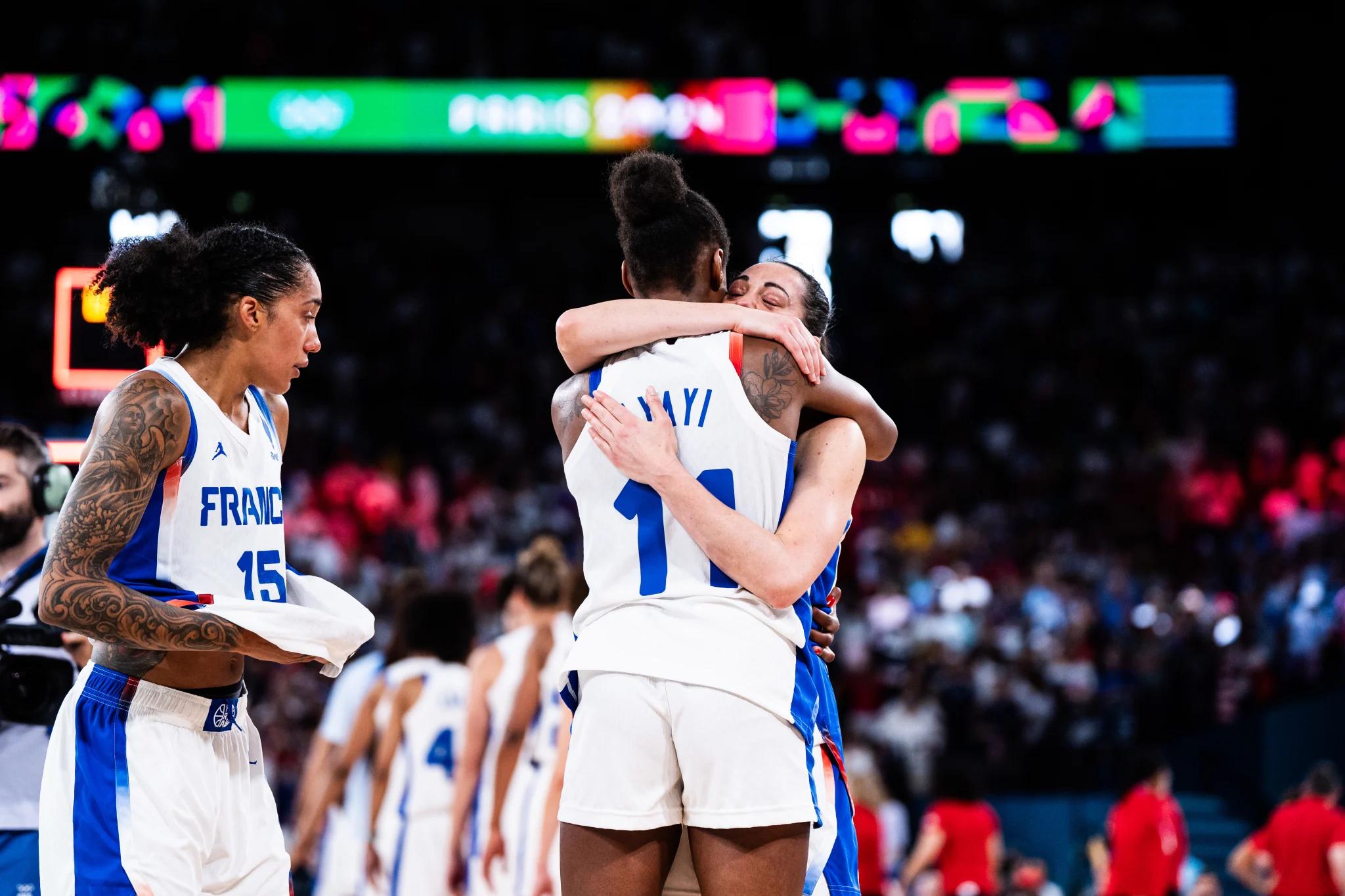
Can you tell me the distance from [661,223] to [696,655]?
3.19 feet

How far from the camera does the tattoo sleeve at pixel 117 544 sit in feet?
10.3

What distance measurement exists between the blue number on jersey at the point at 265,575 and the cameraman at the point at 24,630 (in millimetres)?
1021

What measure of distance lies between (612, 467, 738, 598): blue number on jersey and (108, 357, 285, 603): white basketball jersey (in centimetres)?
87

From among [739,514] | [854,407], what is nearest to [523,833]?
[854,407]

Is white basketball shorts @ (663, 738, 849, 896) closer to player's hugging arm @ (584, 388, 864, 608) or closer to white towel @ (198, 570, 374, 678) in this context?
player's hugging arm @ (584, 388, 864, 608)

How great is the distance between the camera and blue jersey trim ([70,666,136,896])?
3.15 meters

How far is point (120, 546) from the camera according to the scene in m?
3.22

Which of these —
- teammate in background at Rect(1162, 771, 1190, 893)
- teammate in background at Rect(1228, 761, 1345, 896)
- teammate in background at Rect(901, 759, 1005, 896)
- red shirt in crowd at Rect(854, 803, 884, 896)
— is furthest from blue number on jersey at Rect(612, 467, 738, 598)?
teammate in background at Rect(1162, 771, 1190, 893)

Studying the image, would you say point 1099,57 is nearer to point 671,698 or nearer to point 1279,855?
point 1279,855

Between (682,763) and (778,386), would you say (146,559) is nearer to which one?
(682,763)

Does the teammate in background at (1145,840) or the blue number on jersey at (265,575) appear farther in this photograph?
the teammate in background at (1145,840)

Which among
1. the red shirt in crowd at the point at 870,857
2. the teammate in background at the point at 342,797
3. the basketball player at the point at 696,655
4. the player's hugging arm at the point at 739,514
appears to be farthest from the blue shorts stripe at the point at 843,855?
the red shirt in crowd at the point at 870,857

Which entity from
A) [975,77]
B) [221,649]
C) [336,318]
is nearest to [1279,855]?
[221,649]

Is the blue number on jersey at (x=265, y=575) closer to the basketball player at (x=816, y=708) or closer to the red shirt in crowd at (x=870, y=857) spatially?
the basketball player at (x=816, y=708)
